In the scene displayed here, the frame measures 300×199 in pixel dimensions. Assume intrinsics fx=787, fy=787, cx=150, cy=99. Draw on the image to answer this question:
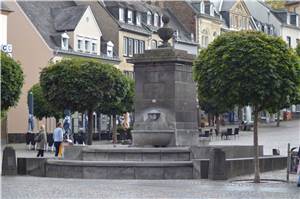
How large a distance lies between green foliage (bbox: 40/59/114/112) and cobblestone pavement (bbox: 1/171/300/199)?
19.4 meters

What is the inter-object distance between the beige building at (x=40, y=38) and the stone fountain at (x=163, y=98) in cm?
3410

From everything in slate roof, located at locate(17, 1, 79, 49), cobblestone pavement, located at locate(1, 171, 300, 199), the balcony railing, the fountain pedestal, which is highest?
slate roof, located at locate(17, 1, 79, 49)

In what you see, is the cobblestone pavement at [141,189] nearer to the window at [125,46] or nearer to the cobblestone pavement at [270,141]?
the cobblestone pavement at [270,141]

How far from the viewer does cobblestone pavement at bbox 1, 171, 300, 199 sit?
57.5 ft

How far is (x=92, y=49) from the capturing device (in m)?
68.6

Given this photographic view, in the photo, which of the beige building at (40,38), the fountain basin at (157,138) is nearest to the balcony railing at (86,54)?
the beige building at (40,38)

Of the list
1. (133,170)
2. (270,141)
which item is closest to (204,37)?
(270,141)

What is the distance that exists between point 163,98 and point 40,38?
126 ft

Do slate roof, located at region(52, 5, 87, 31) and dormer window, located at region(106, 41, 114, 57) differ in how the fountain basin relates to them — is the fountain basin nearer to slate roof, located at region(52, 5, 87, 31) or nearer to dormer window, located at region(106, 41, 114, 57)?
slate roof, located at region(52, 5, 87, 31)

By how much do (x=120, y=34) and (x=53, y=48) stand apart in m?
10.8

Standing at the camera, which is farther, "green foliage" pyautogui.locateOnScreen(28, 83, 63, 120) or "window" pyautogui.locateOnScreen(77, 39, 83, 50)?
"window" pyautogui.locateOnScreen(77, 39, 83, 50)

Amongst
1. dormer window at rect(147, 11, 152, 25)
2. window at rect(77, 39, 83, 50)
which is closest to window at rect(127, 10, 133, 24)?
dormer window at rect(147, 11, 152, 25)

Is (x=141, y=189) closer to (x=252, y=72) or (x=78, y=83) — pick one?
(x=252, y=72)

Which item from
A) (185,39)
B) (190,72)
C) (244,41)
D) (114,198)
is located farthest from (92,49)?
(114,198)
